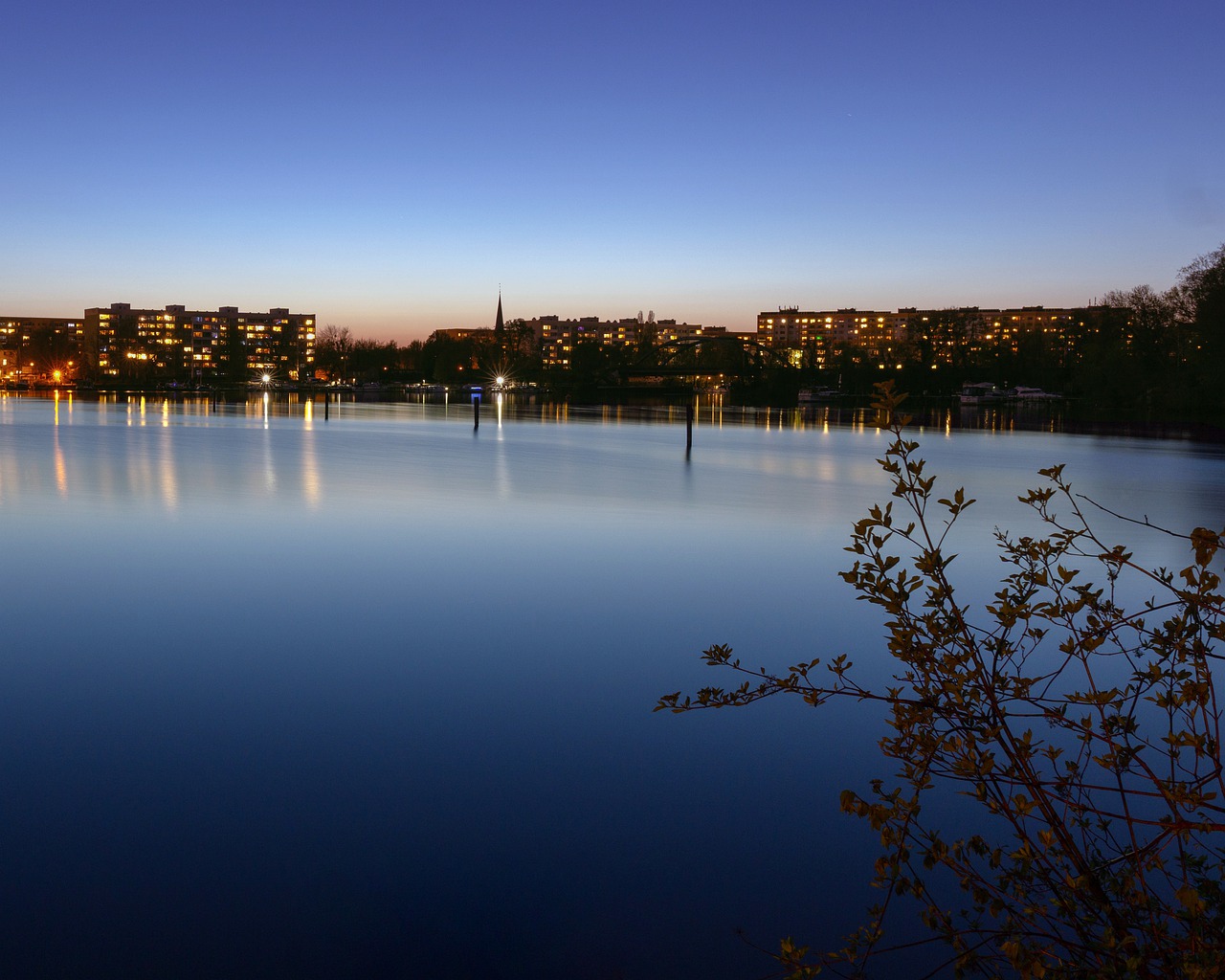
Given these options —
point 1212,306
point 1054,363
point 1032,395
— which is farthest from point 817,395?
point 1212,306

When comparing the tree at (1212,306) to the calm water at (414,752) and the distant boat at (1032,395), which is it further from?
the distant boat at (1032,395)

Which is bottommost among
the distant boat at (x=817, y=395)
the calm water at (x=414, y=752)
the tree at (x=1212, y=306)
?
the calm water at (x=414, y=752)

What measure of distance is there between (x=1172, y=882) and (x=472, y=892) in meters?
3.55

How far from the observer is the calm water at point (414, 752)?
Result: 16.9 feet

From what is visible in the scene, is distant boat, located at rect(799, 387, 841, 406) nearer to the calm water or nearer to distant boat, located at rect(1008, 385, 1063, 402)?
distant boat, located at rect(1008, 385, 1063, 402)

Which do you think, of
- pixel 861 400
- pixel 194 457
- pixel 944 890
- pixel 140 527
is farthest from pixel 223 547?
pixel 861 400

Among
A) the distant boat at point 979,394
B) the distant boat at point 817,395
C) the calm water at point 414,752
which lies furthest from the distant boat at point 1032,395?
the calm water at point 414,752

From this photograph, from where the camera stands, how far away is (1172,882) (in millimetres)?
5316

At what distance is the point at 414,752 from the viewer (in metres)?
7.42

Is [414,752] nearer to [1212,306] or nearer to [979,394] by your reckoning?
[1212,306]

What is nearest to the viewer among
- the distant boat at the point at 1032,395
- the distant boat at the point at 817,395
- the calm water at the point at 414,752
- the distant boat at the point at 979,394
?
the calm water at the point at 414,752

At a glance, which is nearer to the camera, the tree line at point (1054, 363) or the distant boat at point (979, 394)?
the tree line at point (1054, 363)

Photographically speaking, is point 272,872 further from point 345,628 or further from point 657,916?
point 345,628

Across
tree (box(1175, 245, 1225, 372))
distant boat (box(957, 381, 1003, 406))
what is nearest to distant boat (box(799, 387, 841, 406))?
distant boat (box(957, 381, 1003, 406))
